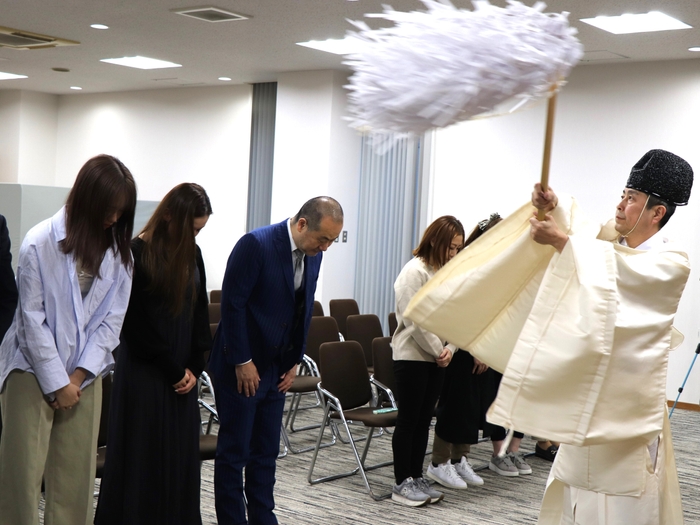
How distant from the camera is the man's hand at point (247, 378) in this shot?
3627 millimetres

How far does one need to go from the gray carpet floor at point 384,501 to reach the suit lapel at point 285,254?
1486mm

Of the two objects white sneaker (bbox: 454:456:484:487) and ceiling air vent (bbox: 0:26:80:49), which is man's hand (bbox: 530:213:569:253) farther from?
ceiling air vent (bbox: 0:26:80:49)

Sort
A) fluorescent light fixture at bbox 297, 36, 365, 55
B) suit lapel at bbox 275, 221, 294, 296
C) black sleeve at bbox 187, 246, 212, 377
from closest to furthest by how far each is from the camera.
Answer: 1. black sleeve at bbox 187, 246, 212, 377
2. suit lapel at bbox 275, 221, 294, 296
3. fluorescent light fixture at bbox 297, 36, 365, 55

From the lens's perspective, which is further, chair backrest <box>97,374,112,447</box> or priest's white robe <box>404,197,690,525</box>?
chair backrest <box>97,374,112,447</box>

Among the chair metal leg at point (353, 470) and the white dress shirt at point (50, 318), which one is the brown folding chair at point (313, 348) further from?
the white dress shirt at point (50, 318)

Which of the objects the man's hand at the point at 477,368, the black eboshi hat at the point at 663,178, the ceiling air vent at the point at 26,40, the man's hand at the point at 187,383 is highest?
the ceiling air vent at the point at 26,40

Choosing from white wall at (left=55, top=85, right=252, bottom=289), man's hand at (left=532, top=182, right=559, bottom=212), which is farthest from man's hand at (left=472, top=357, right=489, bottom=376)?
white wall at (left=55, top=85, right=252, bottom=289)

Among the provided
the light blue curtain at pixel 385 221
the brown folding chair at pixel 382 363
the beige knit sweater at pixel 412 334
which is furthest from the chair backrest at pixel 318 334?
the light blue curtain at pixel 385 221

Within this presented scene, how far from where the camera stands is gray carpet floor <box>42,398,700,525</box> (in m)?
4.52

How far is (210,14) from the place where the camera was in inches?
291

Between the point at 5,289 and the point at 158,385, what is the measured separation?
0.74m

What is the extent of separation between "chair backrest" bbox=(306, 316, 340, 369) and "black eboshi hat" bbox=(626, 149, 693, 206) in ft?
13.6

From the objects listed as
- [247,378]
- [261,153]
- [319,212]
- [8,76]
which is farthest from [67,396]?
[8,76]

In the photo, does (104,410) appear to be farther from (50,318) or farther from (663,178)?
(663,178)
